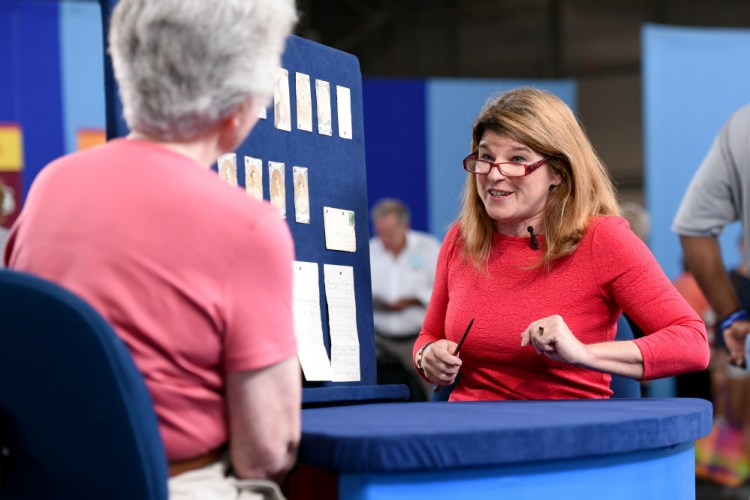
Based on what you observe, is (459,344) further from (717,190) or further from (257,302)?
(717,190)

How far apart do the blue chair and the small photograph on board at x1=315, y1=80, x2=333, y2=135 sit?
1089mm

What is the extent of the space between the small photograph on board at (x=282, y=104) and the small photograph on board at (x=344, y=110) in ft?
0.59

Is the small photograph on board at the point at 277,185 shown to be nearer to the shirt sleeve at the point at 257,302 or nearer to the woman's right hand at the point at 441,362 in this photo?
the woman's right hand at the point at 441,362

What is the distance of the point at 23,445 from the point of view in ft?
4.25

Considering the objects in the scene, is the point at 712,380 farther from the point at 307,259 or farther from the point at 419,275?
the point at 307,259

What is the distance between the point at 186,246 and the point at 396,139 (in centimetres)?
815

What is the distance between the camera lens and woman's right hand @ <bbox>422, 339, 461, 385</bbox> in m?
2.06

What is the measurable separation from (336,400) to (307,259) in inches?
12.5

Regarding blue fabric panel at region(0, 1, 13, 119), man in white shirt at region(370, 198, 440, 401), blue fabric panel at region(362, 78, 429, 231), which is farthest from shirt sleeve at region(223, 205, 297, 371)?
blue fabric panel at region(362, 78, 429, 231)

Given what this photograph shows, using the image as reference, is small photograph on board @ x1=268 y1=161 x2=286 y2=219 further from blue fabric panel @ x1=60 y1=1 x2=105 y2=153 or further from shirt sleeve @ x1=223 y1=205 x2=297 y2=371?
blue fabric panel @ x1=60 y1=1 x2=105 y2=153

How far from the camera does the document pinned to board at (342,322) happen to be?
7.14 feet

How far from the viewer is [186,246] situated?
4.11 ft

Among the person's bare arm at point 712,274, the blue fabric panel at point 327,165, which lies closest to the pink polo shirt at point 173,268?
the blue fabric panel at point 327,165

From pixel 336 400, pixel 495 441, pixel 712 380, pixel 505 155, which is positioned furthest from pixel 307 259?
pixel 712 380
